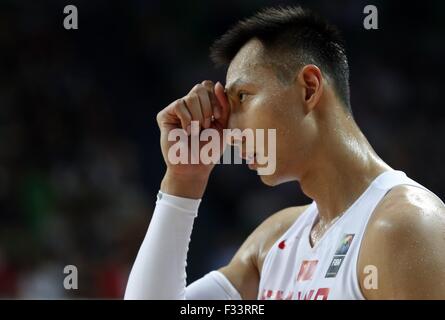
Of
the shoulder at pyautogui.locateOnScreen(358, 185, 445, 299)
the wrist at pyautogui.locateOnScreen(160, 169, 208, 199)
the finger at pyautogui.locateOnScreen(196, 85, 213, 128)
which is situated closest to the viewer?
the shoulder at pyautogui.locateOnScreen(358, 185, 445, 299)

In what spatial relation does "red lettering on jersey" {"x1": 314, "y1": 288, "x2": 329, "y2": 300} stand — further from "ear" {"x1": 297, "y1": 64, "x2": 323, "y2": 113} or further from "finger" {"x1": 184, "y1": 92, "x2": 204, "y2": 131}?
"finger" {"x1": 184, "y1": 92, "x2": 204, "y2": 131}

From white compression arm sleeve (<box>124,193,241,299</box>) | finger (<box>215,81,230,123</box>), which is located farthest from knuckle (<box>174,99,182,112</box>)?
white compression arm sleeve (<box>124,193,241,299</box>)

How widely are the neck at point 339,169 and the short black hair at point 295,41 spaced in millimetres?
175

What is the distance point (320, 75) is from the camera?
106 inches

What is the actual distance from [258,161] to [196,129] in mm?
304

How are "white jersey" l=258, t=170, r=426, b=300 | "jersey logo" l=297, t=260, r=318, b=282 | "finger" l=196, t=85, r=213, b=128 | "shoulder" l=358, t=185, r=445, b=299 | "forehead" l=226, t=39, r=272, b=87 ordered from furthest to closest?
1. "finger" l=196, t=85, r=213, b=128
2. "forehead" l=226, t=39, r=272, b=87
3. "jersey logo" l=297, t=260, r=318, b=282
4. "white jersey" l=258, t=170, r=426, b=300
5. "shoulder" l=358, t=185, r=445, b=299

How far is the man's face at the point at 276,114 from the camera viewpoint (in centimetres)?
265

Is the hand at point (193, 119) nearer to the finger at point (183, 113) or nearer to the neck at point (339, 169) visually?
the finger at point (183, 113)

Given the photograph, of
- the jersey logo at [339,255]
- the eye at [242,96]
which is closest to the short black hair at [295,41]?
the eye at [242,96]

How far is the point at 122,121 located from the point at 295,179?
13.0ft

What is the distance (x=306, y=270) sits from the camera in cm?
→ 265

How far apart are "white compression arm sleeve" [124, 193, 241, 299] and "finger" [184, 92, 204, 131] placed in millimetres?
338

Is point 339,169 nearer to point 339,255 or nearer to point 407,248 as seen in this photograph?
point 339,255

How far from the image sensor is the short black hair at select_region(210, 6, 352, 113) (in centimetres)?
276
